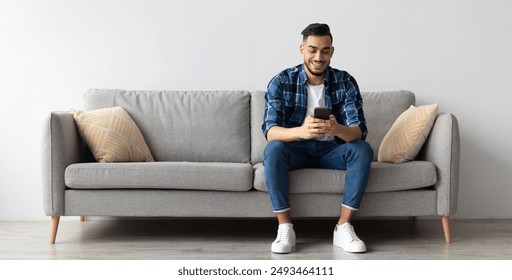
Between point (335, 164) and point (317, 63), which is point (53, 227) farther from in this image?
point (317, 63)

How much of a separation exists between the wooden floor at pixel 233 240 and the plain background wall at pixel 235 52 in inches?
19.3

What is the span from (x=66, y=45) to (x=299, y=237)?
1.85 m

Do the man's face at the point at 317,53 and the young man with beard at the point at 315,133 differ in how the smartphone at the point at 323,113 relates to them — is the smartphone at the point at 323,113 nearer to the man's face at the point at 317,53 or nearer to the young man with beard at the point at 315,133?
the young man with beard at the point at 315,133

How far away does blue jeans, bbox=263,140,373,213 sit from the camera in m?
2.95

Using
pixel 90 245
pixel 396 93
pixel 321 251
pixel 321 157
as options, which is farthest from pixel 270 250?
pixel 396 93

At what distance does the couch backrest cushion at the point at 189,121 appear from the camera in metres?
3.57

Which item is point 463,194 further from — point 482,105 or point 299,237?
point 299,237

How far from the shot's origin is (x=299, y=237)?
330 centimetres

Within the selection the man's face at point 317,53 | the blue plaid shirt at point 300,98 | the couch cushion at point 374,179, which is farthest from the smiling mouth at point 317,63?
the couch cushion at point 374,179

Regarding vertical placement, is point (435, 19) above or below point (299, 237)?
above

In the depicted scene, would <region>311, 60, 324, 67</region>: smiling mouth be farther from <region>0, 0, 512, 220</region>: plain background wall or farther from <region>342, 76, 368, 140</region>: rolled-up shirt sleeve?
<region>0, 0, 512, 220</region>: plain background wall

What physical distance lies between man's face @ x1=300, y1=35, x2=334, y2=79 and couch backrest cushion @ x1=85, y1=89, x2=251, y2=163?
0.66 m

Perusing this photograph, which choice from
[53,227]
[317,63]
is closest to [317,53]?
[317,63]

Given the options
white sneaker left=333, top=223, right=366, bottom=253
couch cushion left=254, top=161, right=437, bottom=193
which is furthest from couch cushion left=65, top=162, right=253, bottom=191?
white sneaker left=333, top=223, right=366, bottom=253
